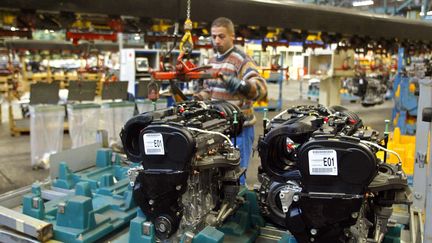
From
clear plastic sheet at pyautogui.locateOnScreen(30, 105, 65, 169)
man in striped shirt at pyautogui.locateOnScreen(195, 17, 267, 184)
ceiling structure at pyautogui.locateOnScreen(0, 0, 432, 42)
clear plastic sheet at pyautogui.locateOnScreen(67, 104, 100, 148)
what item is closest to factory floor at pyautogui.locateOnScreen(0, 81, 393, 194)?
clear plastic sheet at pyautogui.locateOnScreen(30, 105, 65, 169)

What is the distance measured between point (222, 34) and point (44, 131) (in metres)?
3.05

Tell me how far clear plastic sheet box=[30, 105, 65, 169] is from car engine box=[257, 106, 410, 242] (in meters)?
3.90

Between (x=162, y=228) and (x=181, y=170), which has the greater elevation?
(x=181, y=170)

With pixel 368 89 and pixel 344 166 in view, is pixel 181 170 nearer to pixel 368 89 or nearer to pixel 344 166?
pixel 344 166

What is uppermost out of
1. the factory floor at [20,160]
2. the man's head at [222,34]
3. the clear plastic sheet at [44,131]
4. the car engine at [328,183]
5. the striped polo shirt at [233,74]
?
the man's head at [222,34]

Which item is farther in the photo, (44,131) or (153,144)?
(44,131)

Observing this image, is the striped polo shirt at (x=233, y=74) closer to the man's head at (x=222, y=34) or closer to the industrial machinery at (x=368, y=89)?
the man's head at (x=222, y=34)

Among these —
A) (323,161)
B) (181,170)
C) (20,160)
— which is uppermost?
(323,161)

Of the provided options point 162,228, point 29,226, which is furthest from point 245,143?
point 29,226

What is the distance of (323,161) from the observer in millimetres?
1346

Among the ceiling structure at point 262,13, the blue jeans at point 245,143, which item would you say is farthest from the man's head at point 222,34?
the blue jeans at point 245,143

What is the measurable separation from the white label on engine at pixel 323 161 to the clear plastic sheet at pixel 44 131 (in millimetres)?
4266

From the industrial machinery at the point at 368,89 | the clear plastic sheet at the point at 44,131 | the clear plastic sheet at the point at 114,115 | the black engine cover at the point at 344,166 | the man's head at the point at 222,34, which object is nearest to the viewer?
the black engine cover at the point at 344,166

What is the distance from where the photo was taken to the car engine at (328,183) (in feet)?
4.39
